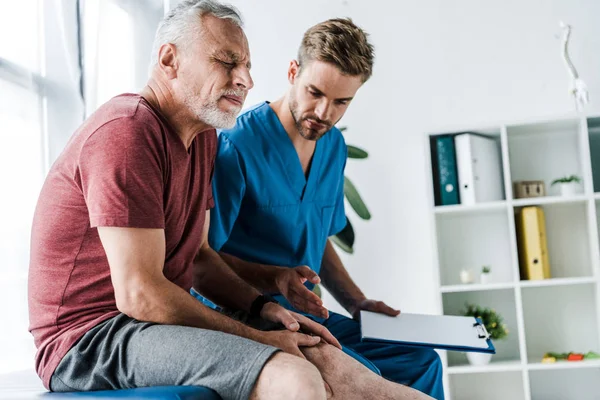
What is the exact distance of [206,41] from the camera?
1.32 m

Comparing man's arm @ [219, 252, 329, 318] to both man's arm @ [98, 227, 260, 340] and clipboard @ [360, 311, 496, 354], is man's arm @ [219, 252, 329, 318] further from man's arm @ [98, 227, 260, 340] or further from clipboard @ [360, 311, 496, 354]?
man's arm @ [98, 227, 260, 340]

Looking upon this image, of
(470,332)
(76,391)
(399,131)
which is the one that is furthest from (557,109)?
(76,391)

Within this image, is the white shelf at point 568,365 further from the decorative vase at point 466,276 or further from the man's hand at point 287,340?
the man's hand at point 287,340

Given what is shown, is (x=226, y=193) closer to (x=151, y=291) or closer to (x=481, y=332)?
(x=151, y=291)

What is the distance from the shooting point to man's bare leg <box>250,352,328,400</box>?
96cm

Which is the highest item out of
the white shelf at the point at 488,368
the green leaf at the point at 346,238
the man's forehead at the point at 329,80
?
the man's forehead at the point at 329,80

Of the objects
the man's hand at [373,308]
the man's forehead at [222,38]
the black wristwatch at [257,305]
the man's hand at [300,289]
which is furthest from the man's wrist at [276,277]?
the man's forehead at [222,38]

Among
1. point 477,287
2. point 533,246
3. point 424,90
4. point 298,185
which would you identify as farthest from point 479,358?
point 298,185

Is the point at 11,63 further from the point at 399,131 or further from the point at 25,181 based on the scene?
the point at 399,131

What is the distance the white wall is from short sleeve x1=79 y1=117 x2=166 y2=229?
204 centimetres

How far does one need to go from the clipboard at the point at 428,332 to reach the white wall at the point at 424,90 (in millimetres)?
1385

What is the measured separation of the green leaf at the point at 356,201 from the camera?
2941mm

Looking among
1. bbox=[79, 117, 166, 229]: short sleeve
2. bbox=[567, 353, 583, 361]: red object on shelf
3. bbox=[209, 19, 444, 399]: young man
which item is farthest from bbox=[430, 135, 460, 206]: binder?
bbox=[79, 117, 166, 229]: short sleeve

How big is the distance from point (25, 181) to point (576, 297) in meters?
2.19
